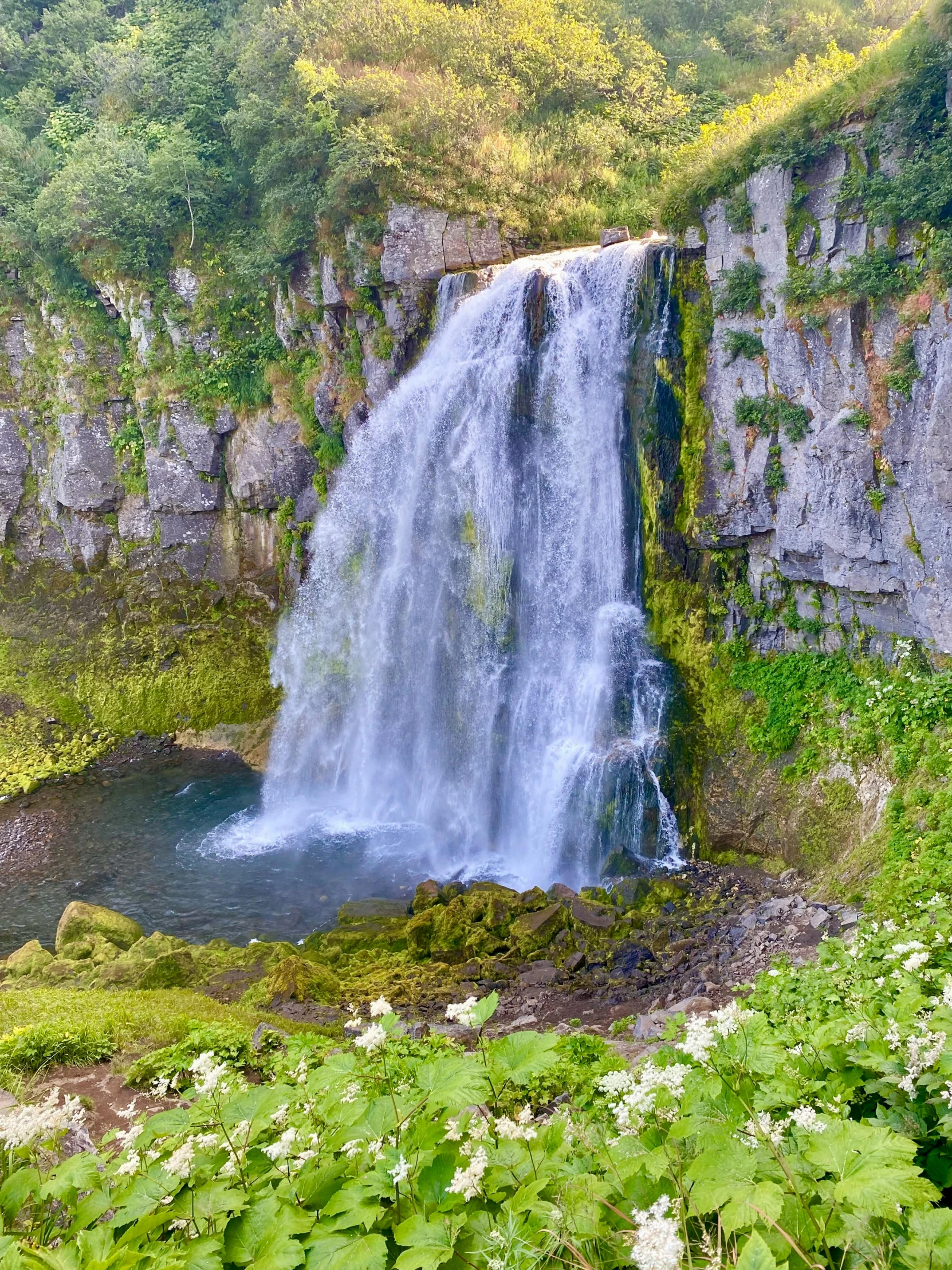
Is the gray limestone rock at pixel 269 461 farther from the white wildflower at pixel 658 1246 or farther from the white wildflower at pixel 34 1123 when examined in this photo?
the white wildflower at pixel 658 1246

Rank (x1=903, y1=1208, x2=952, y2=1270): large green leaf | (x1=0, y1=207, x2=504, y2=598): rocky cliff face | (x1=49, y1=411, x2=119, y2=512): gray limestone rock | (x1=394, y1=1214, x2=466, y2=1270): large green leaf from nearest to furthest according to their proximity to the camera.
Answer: (x1=903, y1=1208, x2=952, y2=1270): large green leaf < (x1=394, y1=1214, x2=466, y2=1270): large green leaf < (x1=0, y1=207, x2=504, y2=598): rocky cliff face < (x1=49, y1=411, x2=119, y2=512): gray limestone rock

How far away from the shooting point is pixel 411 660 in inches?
592

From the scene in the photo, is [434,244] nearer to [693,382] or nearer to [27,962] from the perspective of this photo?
[693,382]

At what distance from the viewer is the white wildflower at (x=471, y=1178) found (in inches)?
68.4

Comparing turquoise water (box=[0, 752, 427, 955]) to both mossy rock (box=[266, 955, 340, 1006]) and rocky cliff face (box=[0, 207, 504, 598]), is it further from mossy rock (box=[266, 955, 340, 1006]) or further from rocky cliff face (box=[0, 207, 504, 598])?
rocky cliff face (box=[0, 207, 504, 598])

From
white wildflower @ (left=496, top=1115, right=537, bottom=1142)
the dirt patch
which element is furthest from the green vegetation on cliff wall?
white wildflower @ (left=496, top=1115, right=537, bottom=1142)

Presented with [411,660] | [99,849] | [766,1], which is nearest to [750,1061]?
[411,660]

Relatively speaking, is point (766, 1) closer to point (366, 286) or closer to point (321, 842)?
point (366, 286)

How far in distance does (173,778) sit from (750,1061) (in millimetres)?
16083

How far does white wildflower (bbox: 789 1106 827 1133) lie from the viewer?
182cm

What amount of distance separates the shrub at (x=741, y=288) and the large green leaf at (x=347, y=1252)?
11.9m

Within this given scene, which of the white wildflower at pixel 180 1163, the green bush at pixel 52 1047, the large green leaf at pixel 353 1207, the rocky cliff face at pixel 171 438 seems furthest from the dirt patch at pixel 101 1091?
the rocky cliff face at pixel 171 438

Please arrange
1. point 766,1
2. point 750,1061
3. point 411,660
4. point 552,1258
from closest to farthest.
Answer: point 552,1258 < point 750,1061 < point 411,660 < point 766,1

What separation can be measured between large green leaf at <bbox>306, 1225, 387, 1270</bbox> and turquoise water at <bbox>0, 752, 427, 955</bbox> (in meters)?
9.93
